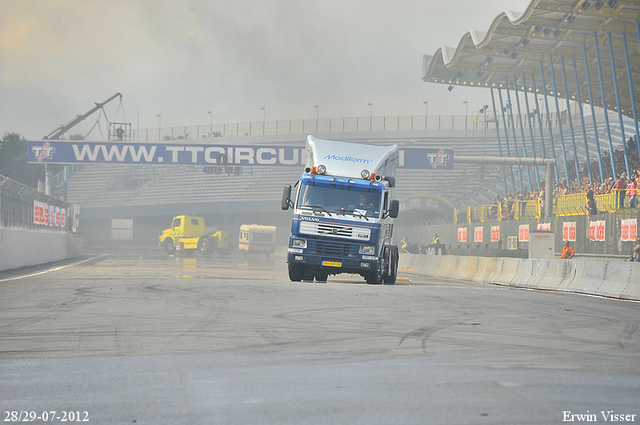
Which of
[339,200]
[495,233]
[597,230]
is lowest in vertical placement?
[597,230]

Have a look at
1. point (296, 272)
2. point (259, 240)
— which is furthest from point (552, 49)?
point (296, 272)

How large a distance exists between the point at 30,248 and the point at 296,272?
44.3 feet

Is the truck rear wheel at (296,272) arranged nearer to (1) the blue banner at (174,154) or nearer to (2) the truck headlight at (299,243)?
(2) the truck headlight at (299,243)

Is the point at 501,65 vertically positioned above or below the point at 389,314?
above

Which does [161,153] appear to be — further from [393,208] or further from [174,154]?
[393,208]

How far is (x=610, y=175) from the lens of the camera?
38.4m

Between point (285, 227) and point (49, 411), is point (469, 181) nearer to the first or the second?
point (285, 227)

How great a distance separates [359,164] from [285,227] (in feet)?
197

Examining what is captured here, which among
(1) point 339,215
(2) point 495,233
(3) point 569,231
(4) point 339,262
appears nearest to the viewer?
(1) point 339,215

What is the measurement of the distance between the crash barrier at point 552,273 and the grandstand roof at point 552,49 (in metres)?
15.9

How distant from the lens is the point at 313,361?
7082 mm

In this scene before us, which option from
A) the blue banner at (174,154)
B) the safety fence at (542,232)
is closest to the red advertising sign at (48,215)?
the blue banner at (174,154)

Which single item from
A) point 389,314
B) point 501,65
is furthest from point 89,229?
point 389,314

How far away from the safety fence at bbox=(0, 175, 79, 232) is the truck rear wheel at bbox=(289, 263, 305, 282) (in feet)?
33.1
